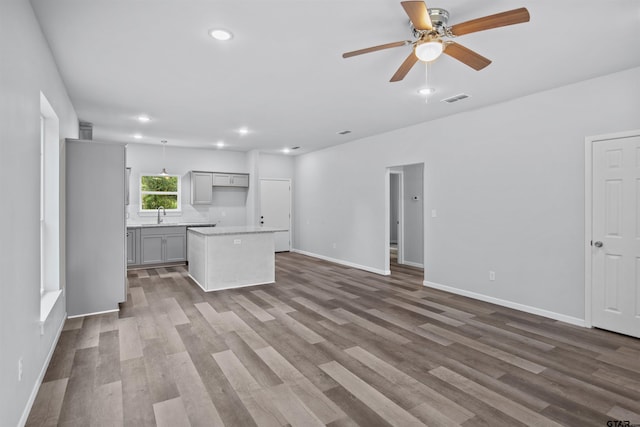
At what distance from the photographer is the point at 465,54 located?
249cm

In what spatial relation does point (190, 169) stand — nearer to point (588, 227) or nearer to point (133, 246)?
point (133, 246)

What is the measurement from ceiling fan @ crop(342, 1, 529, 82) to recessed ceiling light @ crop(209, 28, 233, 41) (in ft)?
3.20

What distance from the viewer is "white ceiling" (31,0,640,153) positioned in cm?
240

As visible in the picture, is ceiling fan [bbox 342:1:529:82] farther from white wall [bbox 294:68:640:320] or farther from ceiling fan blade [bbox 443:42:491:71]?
white wall [bbox 294:68:640:320]

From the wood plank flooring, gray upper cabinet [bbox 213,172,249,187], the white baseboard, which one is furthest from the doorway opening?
gray upper cabinet [bbox 213,172,249,187]

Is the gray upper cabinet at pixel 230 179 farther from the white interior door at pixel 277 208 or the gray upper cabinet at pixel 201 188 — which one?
the white interior door at pixel 277 208

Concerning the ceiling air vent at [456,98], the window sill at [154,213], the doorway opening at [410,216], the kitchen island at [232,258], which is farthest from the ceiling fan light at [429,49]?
the window sill at [154,213]

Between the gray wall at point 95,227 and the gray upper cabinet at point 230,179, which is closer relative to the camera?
the gray wall at point 95,227

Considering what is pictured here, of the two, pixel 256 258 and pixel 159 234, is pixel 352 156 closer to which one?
pixel 256 258

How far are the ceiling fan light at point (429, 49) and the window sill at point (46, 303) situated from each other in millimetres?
3372

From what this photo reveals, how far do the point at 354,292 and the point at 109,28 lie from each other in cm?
420

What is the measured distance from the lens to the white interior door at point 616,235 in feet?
11.1

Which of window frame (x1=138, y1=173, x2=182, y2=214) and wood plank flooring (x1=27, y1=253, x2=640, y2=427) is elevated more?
window frame (x1=138, y1=173, x2=182, y2=214)

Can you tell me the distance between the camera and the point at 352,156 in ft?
23.7
